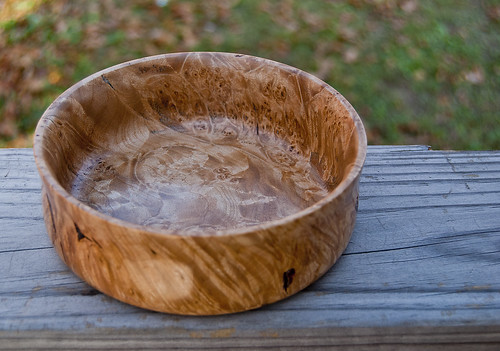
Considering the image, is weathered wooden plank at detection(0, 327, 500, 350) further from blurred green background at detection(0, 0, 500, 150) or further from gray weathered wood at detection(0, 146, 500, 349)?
blurred green background at detection(0, 0, 500, 150)

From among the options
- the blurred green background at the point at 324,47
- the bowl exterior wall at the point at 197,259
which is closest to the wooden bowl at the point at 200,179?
the bowl exterior wall at the point at 197,259

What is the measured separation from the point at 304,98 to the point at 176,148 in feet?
1.04

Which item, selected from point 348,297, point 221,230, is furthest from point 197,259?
point 348,297

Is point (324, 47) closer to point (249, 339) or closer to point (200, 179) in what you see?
point (200, 179)

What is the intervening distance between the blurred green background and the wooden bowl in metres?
1.01

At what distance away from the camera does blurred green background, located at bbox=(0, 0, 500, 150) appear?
6.95 ft

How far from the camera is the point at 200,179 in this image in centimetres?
103

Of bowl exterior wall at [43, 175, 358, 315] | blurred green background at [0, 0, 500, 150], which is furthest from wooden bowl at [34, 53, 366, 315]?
blurred green background at [0, 0, 500, 150]

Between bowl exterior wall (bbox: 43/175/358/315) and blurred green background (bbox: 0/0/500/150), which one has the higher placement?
bowl exterior wall (bbox: 43/175/358/315)

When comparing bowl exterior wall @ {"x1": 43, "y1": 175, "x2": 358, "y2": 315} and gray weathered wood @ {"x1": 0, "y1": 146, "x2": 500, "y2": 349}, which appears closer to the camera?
bowl exterior wall @ {"x1": 43, "y1": 175, "x2": 358, "y2": 315}

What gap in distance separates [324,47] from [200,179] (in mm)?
1530

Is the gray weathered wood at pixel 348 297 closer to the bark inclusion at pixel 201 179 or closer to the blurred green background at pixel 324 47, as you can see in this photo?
the bark inclusion at pixel 201 179

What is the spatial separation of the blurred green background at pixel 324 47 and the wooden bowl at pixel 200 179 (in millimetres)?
1013

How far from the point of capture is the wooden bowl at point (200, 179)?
2.21 ft
